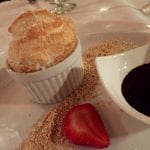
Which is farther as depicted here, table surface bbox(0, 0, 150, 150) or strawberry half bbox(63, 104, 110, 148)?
table surface bbox(0, 0, 150, 150)

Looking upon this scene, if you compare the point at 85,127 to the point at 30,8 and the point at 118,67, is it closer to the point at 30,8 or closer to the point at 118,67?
the point at 118,67

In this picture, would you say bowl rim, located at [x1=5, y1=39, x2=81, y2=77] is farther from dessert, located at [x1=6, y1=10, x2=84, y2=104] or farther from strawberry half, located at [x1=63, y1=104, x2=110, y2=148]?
strawberry half, located at [x1=63, y1=104, x2=110, y2=148]

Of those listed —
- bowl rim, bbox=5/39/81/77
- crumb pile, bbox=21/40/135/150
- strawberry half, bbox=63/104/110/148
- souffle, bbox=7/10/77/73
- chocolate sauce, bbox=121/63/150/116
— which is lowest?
crumb pile, bbox=21/40/135/150

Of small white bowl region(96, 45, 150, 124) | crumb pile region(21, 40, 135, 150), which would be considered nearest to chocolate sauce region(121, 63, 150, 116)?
small white bowl region(96, 45, 150, 124)

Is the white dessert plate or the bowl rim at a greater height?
the bowl rim

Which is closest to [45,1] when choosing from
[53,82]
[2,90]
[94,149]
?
[2,90]

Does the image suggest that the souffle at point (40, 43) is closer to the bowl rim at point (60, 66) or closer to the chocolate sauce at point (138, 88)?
the bowl rim at point (60, 66)

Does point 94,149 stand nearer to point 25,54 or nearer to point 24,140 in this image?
point 24,140
